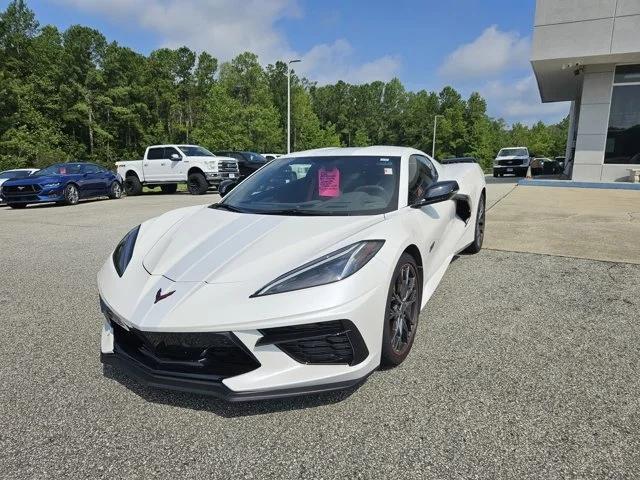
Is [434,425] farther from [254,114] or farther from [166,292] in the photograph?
[254,114]

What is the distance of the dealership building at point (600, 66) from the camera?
47.4 ft

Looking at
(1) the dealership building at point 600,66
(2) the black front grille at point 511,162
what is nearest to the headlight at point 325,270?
Result: (1) the dealership building at point 600,66

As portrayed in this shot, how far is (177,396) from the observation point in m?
2.47

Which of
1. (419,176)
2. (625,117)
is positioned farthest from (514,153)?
(419,176)

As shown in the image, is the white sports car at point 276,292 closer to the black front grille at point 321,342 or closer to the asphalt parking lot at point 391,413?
the black front grille at point 321,342

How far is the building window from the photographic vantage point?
15508 millimetres

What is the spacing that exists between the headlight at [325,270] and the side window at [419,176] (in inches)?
40.0

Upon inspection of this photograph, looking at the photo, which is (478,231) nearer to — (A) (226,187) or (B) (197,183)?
(A) (226,187)

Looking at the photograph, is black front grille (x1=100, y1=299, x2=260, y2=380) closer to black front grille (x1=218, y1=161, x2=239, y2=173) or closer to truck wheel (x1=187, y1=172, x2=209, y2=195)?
truck wheel (x1=187, y1=172, x2=209, y2=195)

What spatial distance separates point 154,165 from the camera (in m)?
17.5

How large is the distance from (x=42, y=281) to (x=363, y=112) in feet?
Result: 253

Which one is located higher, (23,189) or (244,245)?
(244,245)

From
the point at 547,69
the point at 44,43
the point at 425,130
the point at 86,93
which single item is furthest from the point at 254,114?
the point at 425,130

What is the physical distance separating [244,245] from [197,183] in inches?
592
